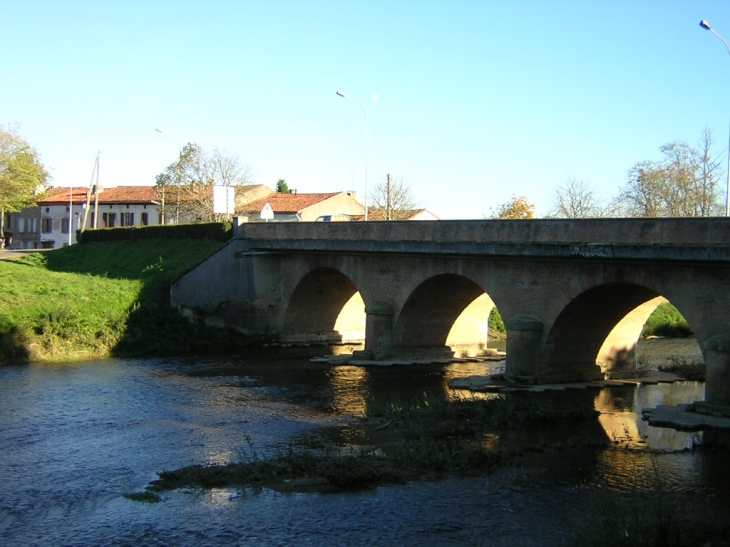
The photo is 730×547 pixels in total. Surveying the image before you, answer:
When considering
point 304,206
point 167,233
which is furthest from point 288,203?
point 167,233

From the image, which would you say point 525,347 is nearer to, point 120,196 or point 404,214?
point 404,214

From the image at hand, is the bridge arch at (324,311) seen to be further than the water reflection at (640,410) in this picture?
Yes

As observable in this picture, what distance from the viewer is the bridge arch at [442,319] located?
29641 mm

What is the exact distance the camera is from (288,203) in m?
67.1

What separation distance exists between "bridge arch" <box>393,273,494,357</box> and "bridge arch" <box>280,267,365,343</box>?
19.5ft

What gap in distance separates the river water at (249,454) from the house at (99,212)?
151 ft

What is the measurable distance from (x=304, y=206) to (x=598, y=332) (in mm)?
42513

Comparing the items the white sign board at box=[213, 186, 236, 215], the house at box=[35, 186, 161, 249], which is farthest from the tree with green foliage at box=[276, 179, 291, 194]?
the white sign board at box=[213, 186, 236, 215]

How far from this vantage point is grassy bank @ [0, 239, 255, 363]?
31109 millimetres

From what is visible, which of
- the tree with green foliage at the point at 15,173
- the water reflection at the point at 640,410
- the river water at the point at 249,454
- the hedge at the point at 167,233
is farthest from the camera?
the tree with green foliage at the point at 15,173

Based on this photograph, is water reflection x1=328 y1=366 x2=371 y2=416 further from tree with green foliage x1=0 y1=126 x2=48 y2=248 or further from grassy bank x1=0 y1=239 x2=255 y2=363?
tree with green foliage x1=0 y1=126 x2=48 y2=248

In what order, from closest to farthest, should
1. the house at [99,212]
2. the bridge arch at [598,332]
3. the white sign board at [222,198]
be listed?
the bridge arch at [598,332] → the white sign board at [222,198] → the house at [99,212]

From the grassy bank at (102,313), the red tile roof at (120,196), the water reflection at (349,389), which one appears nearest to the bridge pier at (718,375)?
the water reflection at (349,389)

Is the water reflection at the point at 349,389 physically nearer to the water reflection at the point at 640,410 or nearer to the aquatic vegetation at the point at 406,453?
the aquatic vegetation at the point at 406,453
